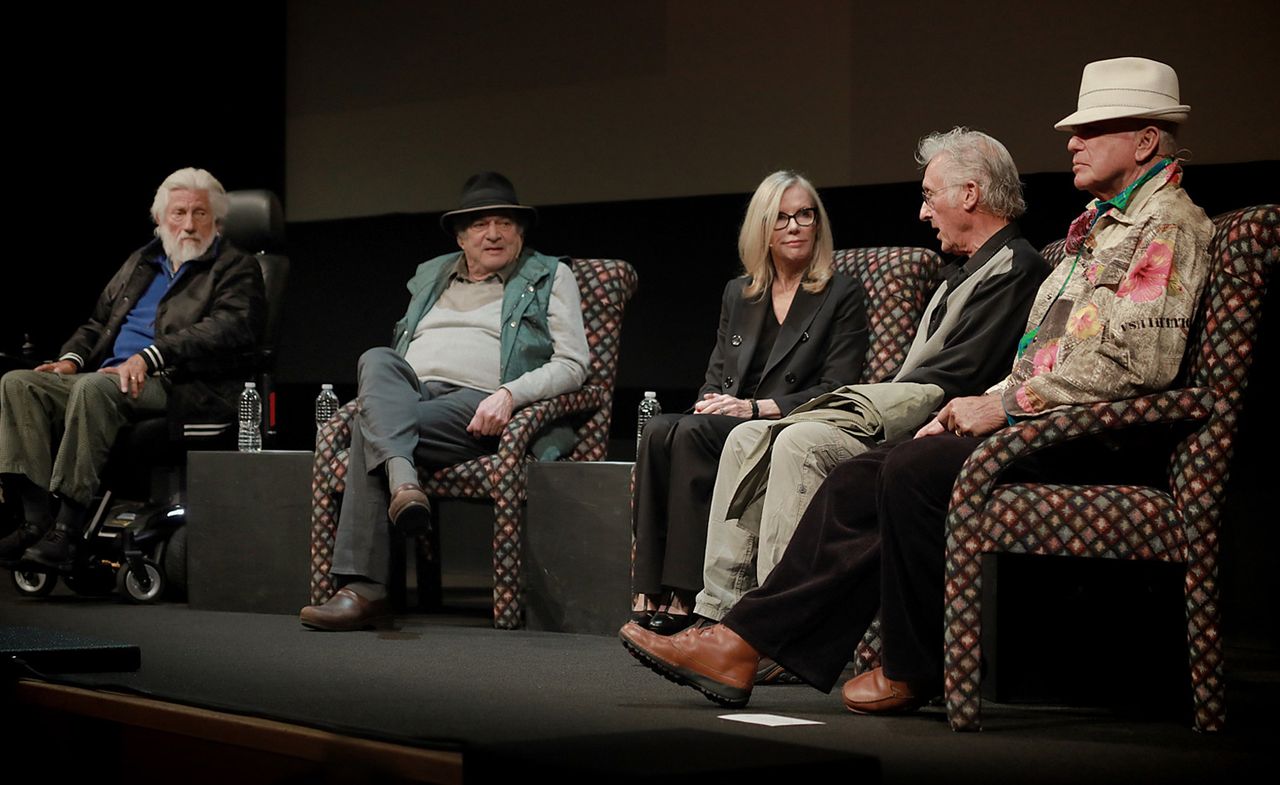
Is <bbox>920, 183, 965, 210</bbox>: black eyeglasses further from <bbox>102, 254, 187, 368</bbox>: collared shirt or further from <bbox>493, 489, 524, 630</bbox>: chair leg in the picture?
<bbox>102, 254, 187, 368</bbox>: collared shirt

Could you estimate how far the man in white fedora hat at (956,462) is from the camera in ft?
8.53

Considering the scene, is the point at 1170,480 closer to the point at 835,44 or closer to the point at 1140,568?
the point at 1140,568

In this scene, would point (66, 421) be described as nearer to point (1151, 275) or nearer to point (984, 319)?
point (984, 319)

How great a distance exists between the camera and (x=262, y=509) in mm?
4492

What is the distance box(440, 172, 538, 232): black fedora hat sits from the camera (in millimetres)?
4445

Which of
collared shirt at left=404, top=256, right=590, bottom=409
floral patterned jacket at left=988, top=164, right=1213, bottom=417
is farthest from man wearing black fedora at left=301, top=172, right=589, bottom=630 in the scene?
floral patterned jacket at left=988, top=164, right=1213, bottom=417

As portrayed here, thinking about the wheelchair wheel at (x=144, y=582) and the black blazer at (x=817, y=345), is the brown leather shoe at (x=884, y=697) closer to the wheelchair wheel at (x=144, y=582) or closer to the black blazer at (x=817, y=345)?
the black blazer at (x=817, y=345)

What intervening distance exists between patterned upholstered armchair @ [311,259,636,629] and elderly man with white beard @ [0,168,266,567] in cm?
71

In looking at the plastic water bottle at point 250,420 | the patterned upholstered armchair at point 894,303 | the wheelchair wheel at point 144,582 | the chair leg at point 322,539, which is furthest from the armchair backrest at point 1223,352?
the wheelchair wheel at point 144,582

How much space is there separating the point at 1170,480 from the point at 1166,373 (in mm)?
182

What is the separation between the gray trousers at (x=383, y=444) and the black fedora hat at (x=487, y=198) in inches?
20.5

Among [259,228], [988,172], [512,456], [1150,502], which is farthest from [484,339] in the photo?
[1150,502]

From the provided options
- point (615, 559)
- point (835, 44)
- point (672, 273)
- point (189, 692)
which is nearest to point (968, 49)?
point (835, 44)

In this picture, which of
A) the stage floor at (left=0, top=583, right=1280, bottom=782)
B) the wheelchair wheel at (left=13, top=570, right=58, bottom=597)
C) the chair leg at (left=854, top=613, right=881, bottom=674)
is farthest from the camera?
the wheelchair wheel at (left=13, top=570, right=58, bottom=597)
